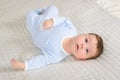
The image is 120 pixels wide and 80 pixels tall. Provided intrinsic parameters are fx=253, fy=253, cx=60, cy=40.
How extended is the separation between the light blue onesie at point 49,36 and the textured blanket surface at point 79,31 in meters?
0.03

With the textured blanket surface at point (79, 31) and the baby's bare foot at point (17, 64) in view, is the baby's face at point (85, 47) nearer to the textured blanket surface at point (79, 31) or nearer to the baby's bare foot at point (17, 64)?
the textured blanket surface at point (79, 31)

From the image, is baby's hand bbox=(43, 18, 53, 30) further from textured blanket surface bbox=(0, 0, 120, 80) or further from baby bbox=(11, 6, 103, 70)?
textured blanket surface bbox=(0, 0, 120, 80)

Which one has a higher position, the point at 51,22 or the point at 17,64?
the point at 51,22

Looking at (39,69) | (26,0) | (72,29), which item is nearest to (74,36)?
(72,29)

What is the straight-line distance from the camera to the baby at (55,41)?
48.1 inches

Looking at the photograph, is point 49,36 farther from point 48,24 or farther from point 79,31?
point 79,31

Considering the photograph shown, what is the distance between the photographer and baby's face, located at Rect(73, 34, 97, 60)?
1219mm

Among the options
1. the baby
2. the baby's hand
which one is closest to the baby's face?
the baby

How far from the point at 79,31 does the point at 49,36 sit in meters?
0.17

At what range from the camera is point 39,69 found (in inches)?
48.6

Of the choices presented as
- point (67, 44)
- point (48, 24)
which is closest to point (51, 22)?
point (48, 24)

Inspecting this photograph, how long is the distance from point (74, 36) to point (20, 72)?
13.6 inches

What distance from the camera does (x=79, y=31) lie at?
1.41 metres

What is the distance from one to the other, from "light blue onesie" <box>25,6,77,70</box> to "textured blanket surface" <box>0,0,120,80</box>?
34mm
